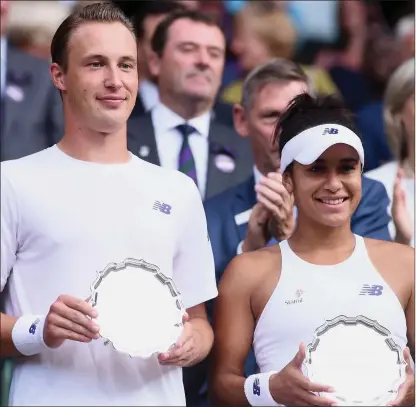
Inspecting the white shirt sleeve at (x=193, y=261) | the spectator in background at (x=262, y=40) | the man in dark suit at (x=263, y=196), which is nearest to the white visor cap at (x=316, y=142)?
the man in dark suit at (x=263, y=196)

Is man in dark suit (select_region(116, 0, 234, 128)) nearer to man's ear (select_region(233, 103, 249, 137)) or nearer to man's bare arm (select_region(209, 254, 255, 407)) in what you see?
man's ear (select_region(233, 103, 249, 137))

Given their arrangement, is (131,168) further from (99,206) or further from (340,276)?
(340,276)

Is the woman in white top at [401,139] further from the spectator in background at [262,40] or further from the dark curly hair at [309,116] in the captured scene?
the spectator in background at [262,40]

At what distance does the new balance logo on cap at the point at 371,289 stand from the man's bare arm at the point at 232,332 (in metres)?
0.35

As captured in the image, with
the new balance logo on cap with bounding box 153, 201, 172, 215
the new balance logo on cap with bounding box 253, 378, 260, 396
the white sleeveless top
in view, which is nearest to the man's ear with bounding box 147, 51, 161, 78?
the new balance logo on cap with bounding box 153, 201, 172, 215

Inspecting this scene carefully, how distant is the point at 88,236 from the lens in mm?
3398

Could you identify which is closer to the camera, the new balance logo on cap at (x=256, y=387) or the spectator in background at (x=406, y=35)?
the new balance logo on cap at (x=256, y=387)

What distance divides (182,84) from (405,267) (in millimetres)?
1423

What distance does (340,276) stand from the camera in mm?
3605

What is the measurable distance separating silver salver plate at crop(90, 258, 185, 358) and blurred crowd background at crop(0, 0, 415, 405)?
68 cm

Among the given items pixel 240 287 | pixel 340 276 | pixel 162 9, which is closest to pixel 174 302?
pixel 240 287

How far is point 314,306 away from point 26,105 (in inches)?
61.4

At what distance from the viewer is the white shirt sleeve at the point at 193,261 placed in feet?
11.8

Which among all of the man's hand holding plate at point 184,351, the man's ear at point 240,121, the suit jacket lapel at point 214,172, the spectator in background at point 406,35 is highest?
the spectator in background at point 406,35
